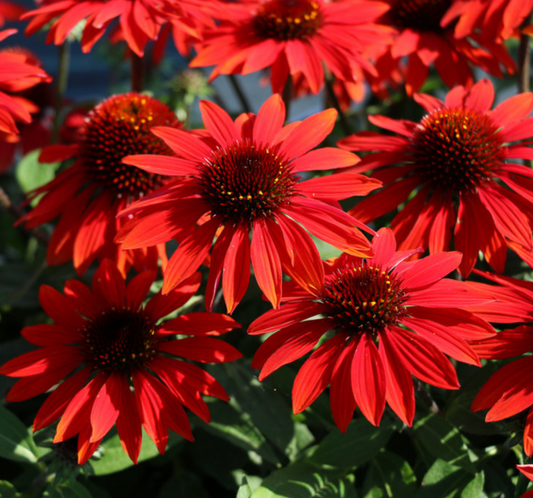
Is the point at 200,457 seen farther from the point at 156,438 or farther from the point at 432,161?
the point at 432,161

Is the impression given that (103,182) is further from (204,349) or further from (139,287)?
(204,349)

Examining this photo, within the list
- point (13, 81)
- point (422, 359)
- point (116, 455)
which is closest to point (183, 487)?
point (116, 455)

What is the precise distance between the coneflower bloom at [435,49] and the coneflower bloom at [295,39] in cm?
6

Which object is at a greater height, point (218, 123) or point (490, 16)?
point (490, 16)

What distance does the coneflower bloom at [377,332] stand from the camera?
598 mm

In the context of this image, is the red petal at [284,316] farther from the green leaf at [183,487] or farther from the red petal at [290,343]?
the green leaf at [183,487]

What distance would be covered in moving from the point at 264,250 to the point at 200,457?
46cm

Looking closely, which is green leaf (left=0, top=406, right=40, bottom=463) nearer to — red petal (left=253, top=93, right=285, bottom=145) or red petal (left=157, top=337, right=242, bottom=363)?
red petal (left=157, top=337, right=242, bottom=363)

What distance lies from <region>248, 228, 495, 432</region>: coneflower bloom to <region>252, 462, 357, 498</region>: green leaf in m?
0.17

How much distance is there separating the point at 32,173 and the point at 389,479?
2.91 ft

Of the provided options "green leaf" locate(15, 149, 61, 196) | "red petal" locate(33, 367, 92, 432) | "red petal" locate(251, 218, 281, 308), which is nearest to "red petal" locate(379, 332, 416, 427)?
"red petal" locate(251, 218, 281, 308)

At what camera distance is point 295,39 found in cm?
97

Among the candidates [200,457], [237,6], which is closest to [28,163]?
[237,6]

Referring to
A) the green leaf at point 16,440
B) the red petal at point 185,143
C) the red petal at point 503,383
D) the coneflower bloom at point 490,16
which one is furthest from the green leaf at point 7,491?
the coneflower bloom at point 490,16
